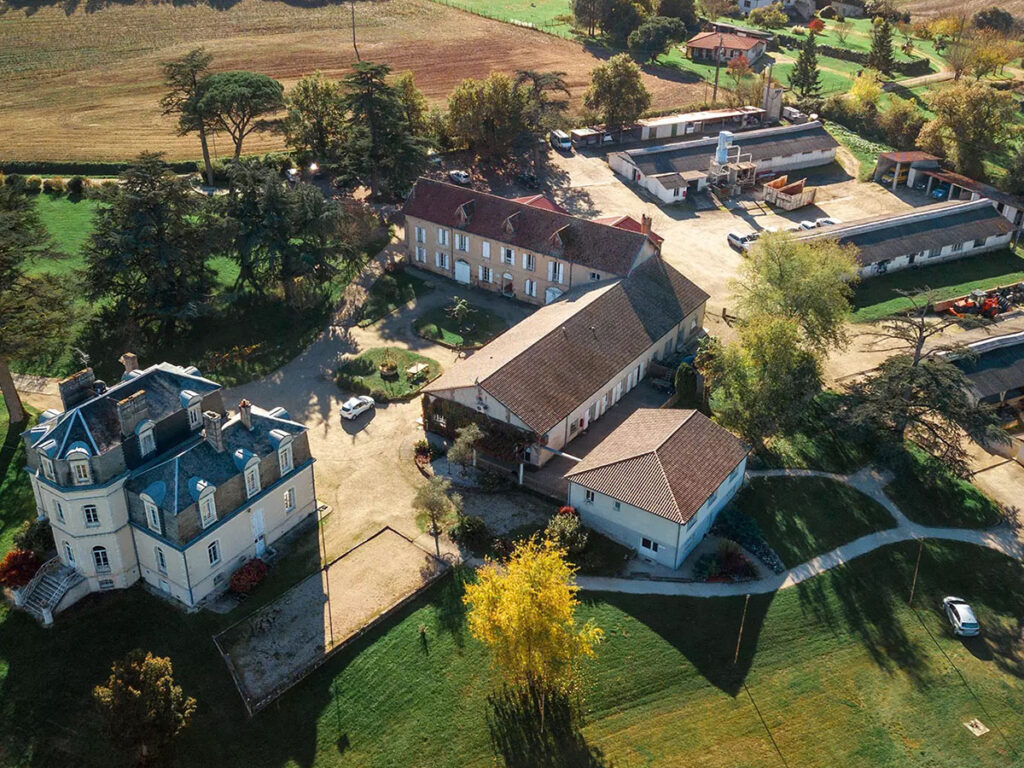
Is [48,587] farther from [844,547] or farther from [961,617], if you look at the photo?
[961,617]

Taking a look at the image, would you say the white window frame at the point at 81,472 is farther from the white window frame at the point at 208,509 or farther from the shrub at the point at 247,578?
the shrub at the point at 247,578

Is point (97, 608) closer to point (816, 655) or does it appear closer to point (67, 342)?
point (67, 342)

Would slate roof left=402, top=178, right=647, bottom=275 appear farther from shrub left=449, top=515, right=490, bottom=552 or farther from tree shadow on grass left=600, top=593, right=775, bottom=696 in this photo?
tree shadow on grass left=600, top=593, right=775, bottom=696

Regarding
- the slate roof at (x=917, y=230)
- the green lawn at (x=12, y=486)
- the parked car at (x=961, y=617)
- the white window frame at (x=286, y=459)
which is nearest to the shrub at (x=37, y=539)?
the green lawn at (x=12, y=486)

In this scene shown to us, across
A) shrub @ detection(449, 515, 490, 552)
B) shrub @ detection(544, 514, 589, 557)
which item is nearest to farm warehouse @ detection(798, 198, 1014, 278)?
shrub @ detection(544, 514, 589, 557)

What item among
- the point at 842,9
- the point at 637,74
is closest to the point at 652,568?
the point at 637,74

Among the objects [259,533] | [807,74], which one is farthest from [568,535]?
[807,74]
